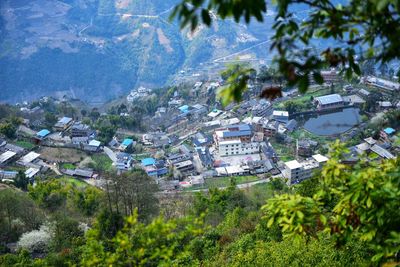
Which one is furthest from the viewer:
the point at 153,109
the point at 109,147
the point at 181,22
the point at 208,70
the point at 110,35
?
the point at 110,35

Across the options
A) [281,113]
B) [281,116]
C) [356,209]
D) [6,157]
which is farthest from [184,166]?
[356,209]

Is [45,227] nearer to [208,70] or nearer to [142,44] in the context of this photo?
[208,70]

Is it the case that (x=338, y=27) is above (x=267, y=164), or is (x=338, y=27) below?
above

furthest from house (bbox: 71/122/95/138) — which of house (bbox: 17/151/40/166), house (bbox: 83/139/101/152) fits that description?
house (bbox: 17/151/40/166)

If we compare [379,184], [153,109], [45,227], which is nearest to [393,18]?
[379,184]

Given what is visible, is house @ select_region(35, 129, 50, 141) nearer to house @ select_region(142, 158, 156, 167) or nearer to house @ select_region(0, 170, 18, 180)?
house @ select_region(0, 170, 18, 180)

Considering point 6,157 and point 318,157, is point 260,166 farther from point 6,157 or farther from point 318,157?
point 6,157
